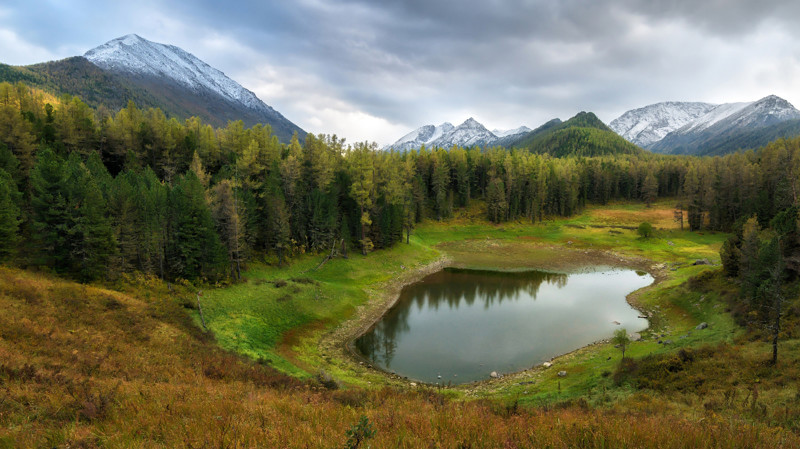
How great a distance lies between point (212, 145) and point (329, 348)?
47548 mm

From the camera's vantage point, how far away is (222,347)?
2442 cm

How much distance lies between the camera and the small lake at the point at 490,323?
26938 mm

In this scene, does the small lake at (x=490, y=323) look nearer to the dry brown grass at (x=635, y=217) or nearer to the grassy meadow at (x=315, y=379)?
the grassy meadow at (x=315, y=379)

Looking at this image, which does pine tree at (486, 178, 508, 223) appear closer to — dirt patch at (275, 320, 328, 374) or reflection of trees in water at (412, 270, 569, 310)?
reflection of trees in water at (412, 270, 569, 310)

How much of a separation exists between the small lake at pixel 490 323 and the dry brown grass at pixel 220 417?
495 inches

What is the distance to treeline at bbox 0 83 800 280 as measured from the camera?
2950 cm

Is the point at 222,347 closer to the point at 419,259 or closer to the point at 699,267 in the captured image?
the point at 419,259

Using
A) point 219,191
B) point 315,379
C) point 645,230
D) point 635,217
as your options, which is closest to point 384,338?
point 315,379

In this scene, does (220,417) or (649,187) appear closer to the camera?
(220,417)

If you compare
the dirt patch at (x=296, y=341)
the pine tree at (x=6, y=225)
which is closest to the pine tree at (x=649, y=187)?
the dirt patch at (x=296, y=341)

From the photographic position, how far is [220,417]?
26.2ft

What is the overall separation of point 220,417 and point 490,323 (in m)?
30.1

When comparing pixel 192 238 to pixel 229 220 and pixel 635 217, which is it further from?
pixel 635 217

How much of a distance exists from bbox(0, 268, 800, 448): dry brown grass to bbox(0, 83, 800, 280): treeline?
593 inches
